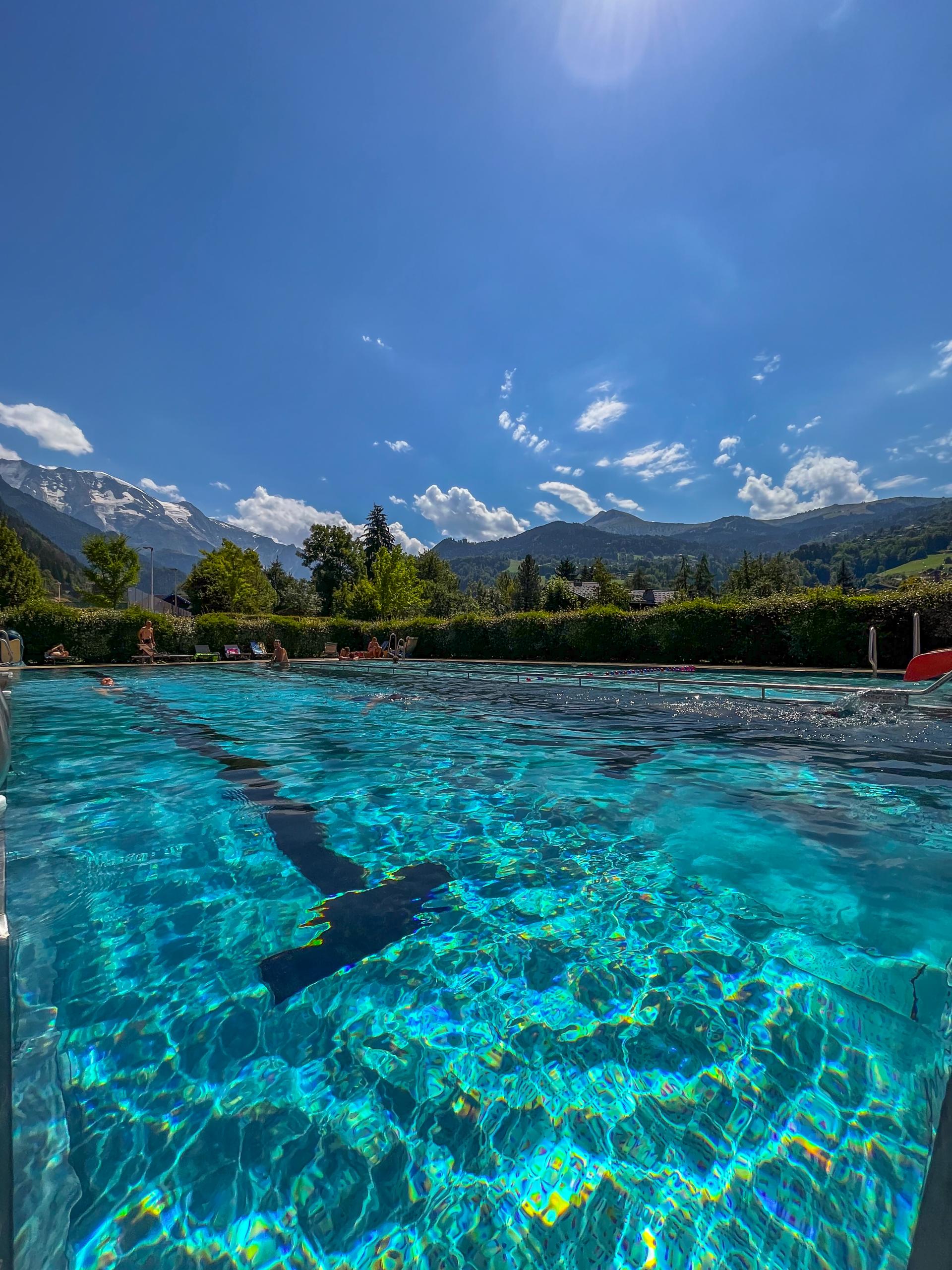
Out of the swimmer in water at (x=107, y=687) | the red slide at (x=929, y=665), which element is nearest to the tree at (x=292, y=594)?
the swimmer in water at (x=107, y=687)

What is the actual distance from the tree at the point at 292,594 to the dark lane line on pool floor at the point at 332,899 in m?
44.8

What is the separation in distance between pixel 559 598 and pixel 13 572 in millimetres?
47379

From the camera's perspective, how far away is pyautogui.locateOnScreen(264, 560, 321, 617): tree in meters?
51.5

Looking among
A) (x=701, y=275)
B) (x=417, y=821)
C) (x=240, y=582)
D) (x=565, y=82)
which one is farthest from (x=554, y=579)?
(x=417, y=821)

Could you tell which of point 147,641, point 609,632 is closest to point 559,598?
point 609,632

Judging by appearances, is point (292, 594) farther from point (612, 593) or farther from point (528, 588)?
point (612, 593)

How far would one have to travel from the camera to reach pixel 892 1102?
1.70m

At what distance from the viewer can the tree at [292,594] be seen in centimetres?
5147

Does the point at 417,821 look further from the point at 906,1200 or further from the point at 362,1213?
the point at 906,1200

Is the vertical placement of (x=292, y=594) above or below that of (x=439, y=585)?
below

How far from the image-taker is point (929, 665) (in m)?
8.02

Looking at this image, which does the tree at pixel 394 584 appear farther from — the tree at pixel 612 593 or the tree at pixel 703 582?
the tree at pixel 703 582

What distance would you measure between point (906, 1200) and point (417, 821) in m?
3.31

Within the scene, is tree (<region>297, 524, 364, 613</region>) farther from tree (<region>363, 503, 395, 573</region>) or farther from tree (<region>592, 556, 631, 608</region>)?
tree (<region>592, 556, 631, 608</region>)
